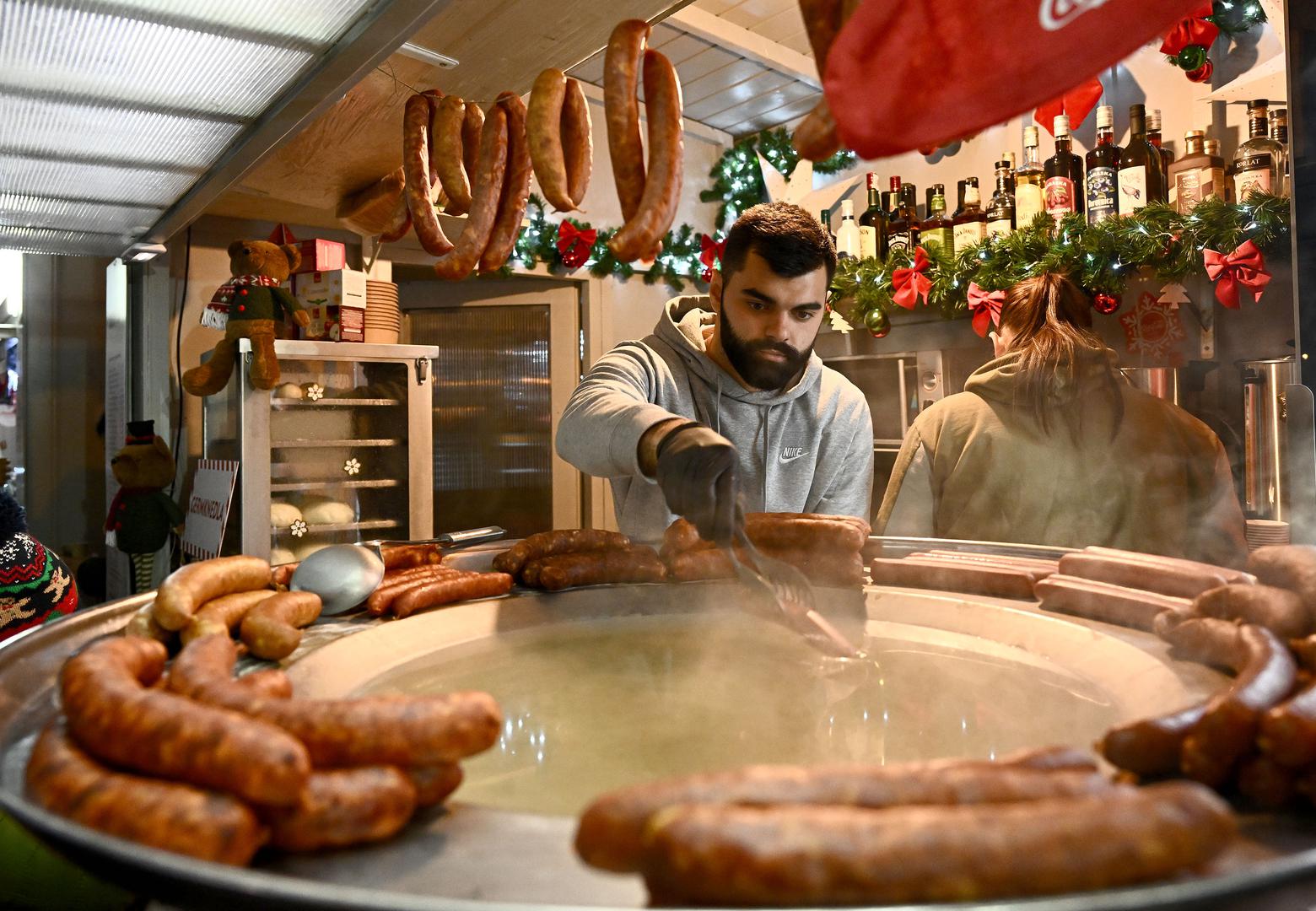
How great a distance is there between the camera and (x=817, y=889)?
1.85 ft

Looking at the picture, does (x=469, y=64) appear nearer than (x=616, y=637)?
No

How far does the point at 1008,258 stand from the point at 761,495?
1.99 metres

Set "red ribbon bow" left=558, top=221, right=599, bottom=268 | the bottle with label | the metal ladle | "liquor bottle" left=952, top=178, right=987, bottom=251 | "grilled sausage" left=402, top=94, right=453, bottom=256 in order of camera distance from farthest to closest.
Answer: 1. "red ribbon bow" left=558, top=221, right=599, bottom=268
2. "liquor bottle" left=952, top=178, right=987, bottom=251
3. the bottle with label
4. "grilled sausage" left=402, top=94, right=453, bottom=256
5. the metal ladle

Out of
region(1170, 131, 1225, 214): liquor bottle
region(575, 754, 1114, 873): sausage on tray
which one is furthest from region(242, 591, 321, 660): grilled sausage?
region(1170, 131, 1225, 214): liquor bottle

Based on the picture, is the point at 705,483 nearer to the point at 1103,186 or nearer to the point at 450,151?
the point at 450,151

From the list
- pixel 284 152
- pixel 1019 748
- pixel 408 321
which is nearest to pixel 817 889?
pixel 1019 748

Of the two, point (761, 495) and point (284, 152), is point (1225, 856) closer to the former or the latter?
point (761, 495)

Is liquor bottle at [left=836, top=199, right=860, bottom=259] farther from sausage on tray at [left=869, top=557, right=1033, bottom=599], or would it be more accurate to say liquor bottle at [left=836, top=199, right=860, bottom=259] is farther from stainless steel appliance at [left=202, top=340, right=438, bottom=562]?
Result: sausage on tray at [left=869, top=557, right=1033, bottom=599]

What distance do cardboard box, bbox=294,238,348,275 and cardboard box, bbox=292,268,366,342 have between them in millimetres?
43

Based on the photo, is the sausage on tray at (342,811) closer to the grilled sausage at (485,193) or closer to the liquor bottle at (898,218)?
the grilled sausage at (485,193)

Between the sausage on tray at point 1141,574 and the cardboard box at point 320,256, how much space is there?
3.37 meters

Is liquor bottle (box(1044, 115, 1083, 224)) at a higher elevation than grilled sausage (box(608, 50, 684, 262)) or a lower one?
higher

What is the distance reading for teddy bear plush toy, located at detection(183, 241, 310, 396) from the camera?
3.51 meters

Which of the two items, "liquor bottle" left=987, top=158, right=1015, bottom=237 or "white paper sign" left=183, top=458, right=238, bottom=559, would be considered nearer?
"white paper sign" left=183, top=458, right=238, bottom=559
